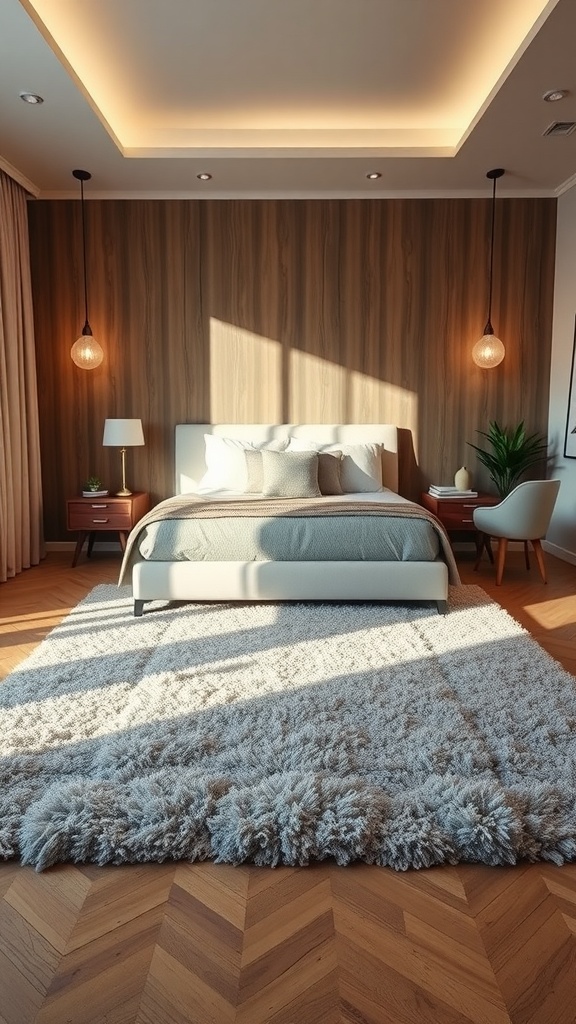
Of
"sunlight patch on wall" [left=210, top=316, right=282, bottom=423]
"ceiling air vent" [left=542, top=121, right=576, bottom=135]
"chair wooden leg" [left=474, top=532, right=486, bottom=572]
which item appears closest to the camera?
"ceiling air vent" [left=542, top=121, right=576, bottom=135]

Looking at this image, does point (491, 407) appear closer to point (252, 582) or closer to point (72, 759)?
A: point (252, 582)

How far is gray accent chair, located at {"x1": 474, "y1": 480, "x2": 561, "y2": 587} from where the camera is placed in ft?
13.3

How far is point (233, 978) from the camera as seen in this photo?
1.27m

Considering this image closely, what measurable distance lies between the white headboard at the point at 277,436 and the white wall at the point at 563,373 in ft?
4.06

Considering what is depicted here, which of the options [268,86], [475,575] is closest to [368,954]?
[475,575]

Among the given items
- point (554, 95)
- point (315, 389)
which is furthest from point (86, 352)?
point (554, 95)

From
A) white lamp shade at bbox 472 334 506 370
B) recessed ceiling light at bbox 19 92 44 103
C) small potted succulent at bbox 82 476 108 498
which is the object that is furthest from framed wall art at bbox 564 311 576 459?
recessed ceiling light at bbox 19 92 44 103

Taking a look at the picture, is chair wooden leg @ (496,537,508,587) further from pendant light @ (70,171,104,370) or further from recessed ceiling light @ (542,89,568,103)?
pendant light @ (70,171,104,370)

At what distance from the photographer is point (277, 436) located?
5152 millimetres

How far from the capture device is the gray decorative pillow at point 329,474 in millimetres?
4621

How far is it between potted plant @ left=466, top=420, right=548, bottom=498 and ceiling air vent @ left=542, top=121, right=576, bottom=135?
6.32 feet

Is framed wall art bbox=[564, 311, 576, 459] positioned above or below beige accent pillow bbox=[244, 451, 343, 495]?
above

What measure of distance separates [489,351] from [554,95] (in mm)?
1793

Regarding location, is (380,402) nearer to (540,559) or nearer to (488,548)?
(488,548)
